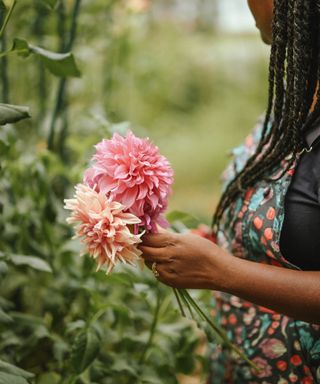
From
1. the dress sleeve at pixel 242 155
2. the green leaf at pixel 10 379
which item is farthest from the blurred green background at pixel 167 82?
the green leaf at pixel 10 379

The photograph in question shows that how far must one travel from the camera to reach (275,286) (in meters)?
1.35

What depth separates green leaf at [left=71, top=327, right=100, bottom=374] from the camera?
5.39ft

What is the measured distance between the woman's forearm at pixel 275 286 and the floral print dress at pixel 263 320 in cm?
10

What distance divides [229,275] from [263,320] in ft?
1.11

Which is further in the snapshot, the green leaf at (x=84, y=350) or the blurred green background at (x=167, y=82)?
the blurred green background at (x=167, y=82)

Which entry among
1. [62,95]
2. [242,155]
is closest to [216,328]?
[242,155]

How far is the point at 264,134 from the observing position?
1.63 meters

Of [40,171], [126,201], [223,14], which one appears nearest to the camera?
[126,201]

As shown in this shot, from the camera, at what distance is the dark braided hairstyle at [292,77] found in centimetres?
140

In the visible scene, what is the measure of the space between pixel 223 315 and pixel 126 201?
0.63m

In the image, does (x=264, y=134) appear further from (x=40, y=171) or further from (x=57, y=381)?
(x=57, y=381)

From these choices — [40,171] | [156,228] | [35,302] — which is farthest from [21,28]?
[156,228]

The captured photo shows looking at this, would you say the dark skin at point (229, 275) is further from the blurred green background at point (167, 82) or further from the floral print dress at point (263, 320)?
the blurred green background at point (167, 82)

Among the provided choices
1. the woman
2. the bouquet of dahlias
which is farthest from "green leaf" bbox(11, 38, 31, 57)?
the woman
